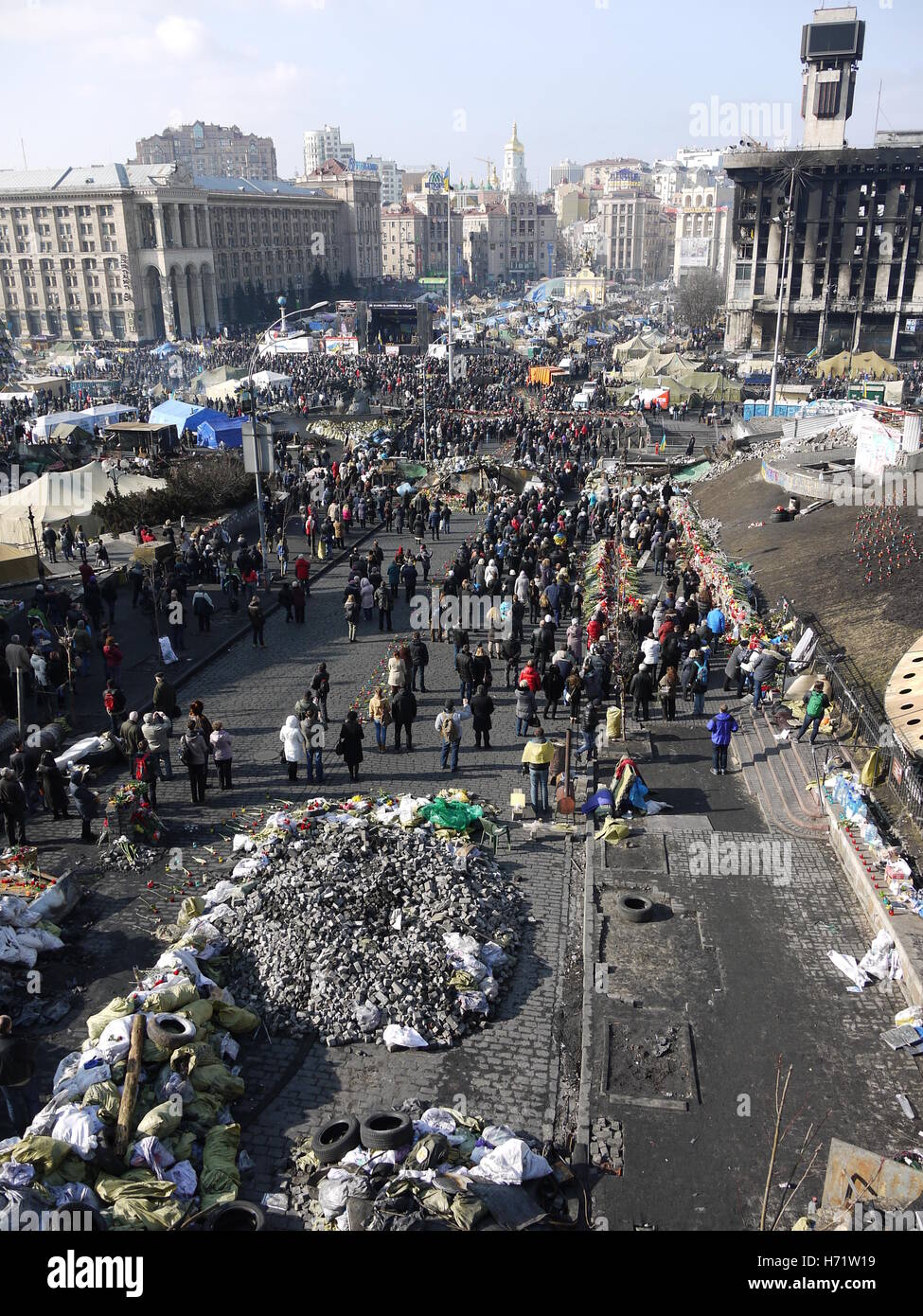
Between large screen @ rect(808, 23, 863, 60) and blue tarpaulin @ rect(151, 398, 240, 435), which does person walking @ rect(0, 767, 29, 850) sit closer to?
blue tarpaulin @ rect(151, 398, 240, 435)

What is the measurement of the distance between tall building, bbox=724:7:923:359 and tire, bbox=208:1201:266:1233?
3027 inches

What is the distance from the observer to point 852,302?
250 ft

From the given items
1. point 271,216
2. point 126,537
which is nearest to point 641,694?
point 126,537

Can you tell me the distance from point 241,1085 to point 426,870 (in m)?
3.41

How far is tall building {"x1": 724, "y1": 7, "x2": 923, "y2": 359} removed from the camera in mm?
74938

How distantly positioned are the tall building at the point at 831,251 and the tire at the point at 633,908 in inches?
2824

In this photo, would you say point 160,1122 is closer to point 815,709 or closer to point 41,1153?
point 41,1153

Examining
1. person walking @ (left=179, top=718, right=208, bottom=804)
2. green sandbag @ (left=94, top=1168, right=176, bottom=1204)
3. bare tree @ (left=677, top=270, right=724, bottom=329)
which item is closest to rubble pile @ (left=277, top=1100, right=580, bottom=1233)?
green sandbag @ (left=94, top=1168, right=176, bottom=1204)

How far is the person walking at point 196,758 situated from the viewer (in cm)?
1341

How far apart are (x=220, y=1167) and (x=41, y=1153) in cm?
127

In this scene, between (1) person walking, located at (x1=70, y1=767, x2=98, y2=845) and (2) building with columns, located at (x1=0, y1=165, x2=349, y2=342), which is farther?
(2) building with columns, located at (x1=0, y1=165, x2=349, y2=342)

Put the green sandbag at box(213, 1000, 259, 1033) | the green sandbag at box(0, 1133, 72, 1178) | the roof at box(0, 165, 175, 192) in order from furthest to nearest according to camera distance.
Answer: the roof at box(0, 165, 175, 192) → the green sandbag at box(213, 1000, 259, 1033) → the green sandbag at box(0, 1133, 72, 1178)

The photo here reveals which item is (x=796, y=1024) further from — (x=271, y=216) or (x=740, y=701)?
(x=271, y=216)

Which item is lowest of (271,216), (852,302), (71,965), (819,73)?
(71,965)
